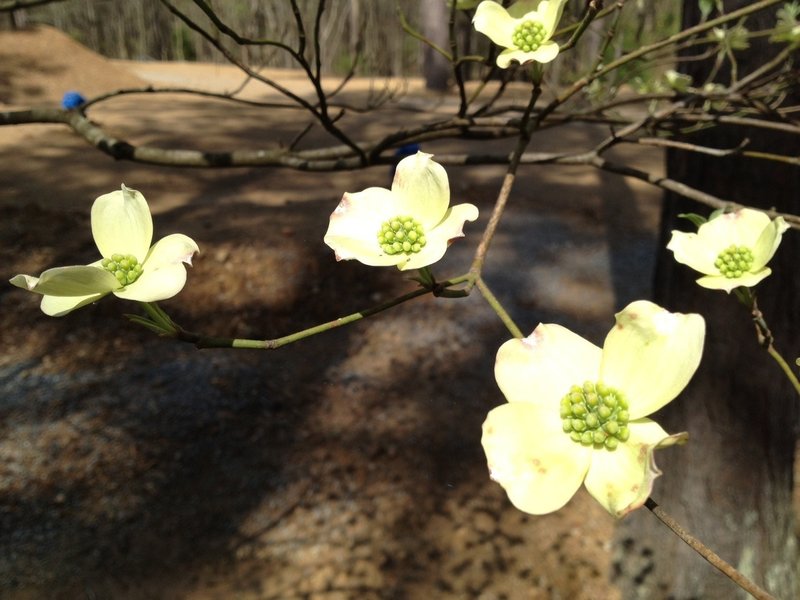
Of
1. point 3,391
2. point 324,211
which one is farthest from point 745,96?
point 324,211

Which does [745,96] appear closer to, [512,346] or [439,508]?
[512,346]

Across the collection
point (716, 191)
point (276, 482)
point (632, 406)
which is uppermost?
point (632, 406)

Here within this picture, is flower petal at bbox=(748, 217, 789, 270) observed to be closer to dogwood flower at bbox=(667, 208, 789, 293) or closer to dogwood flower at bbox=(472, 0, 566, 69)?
dogwood flower at bbox=(667, 208, 789, 293)

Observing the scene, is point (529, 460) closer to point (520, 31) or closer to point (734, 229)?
point (734, 229)

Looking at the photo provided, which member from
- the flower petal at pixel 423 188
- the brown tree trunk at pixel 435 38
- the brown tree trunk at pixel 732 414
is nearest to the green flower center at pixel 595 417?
the flower petal at pixel 423 188

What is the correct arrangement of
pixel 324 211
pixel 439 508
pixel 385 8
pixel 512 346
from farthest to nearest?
pixel 385 8
pixel 324 211
pixel 439 508
pixel 512 346

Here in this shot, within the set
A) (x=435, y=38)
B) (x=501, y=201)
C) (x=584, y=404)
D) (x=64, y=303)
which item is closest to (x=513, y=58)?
(x=501, y=201)

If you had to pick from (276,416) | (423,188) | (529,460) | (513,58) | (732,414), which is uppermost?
(513,58)
